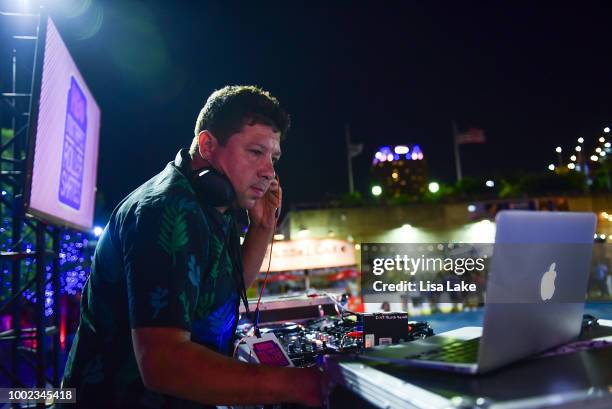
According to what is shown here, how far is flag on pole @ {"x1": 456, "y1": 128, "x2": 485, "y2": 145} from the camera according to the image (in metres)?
23.5

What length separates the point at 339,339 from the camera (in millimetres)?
1666

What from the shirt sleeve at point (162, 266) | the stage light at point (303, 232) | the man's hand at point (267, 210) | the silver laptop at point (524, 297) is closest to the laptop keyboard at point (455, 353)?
the silver laptop at point (524, 297)

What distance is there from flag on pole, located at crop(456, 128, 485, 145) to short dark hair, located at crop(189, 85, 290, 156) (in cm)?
2431

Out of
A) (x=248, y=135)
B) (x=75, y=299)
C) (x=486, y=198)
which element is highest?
(x=486, y=198)

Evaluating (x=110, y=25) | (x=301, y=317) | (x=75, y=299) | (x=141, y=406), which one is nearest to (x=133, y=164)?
(x=75, y=299)

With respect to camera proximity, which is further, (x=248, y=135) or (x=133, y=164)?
(x=133, y=164)

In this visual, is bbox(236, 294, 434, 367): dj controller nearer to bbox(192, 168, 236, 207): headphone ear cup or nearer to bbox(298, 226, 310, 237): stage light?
bbox(192, 168, 236, 207): headphone ear cup

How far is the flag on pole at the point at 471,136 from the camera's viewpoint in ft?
77.3

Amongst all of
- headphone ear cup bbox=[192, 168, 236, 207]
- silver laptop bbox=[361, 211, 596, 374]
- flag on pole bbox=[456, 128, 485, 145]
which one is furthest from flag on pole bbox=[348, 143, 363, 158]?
silver laptop bbox=[361, 211, 596, 374]

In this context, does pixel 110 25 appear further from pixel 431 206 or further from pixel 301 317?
pixel 431 206

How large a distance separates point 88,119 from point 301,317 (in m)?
5.33

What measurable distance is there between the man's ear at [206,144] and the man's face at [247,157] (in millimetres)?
13

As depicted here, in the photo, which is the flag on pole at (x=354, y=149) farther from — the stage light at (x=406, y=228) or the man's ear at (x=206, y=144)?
the man's ear at (x=206, y=144)

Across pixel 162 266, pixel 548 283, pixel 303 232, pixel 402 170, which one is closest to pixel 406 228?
pixel 303 232
